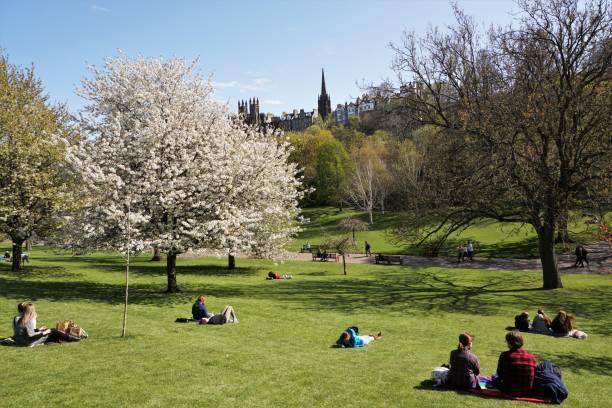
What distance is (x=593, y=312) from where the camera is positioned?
19047 mm

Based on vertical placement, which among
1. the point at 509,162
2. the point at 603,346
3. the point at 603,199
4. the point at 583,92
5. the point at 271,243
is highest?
the point at 583,92

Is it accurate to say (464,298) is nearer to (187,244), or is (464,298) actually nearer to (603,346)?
(603,346)

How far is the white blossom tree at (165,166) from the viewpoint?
1914 centimetres

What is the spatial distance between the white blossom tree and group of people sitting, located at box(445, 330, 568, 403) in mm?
12514

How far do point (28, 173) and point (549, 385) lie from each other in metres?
25.5

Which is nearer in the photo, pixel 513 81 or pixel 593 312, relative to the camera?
pixel 593 312

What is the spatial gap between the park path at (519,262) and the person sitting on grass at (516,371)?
83.9ft

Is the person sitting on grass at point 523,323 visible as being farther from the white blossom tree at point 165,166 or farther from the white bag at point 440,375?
the white blossom tree at point 165,166

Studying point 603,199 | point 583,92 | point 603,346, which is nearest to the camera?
point 603,346

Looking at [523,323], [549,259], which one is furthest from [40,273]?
[549,259]

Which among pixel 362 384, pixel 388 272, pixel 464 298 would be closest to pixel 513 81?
pixel 464 298

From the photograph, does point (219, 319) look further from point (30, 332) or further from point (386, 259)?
point (386, 259)

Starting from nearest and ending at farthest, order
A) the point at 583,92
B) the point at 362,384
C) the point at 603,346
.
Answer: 1. the point at 362,384
2. the point at 603,346
3. the point at 583,92

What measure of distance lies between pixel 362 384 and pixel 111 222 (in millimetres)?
13987
